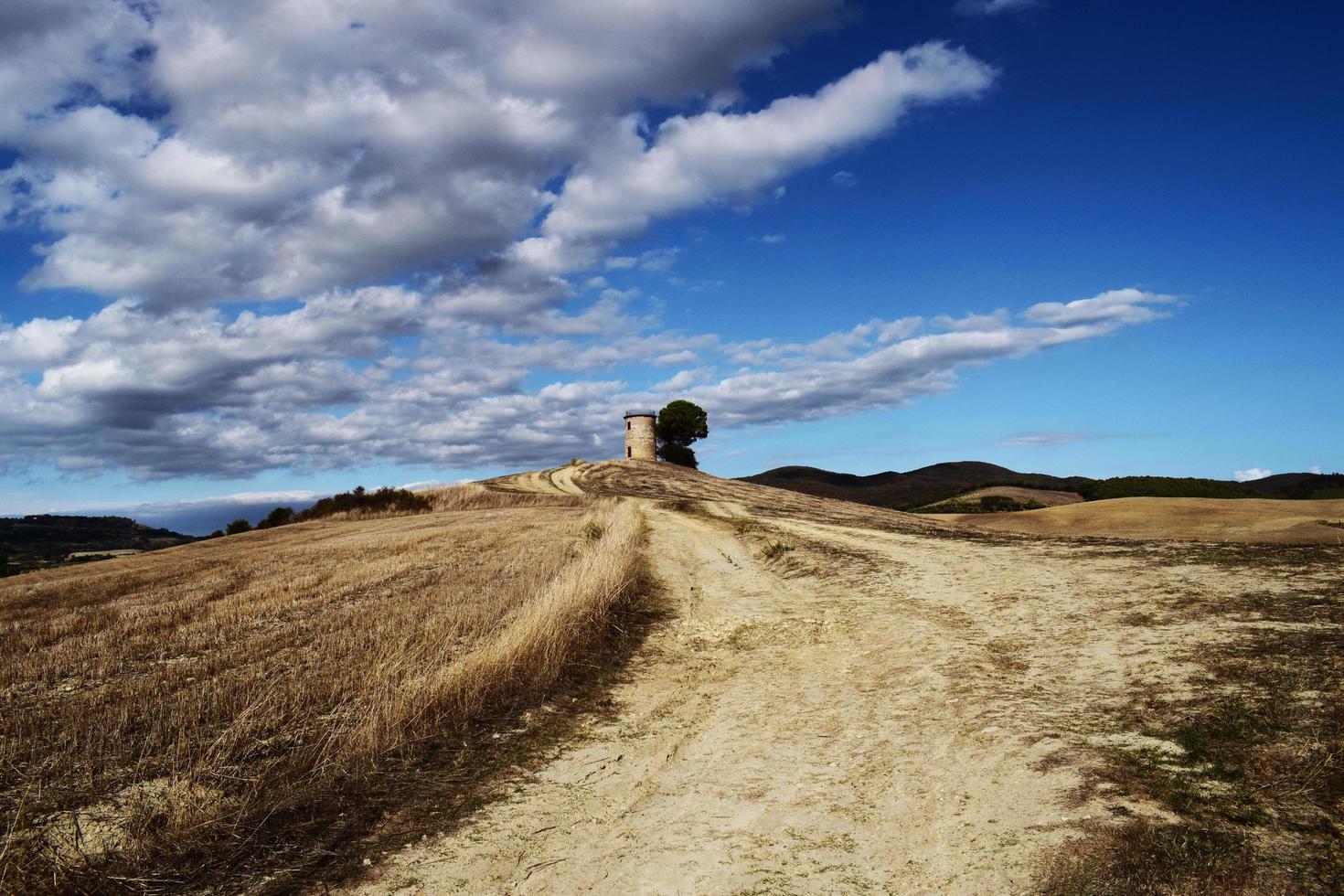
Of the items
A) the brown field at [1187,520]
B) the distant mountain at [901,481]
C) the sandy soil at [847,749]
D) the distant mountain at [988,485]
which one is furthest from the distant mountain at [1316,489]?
the sandy soil at [847,749]

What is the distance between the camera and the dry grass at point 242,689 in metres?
5.25

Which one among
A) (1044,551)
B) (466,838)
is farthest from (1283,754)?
(1044,551)

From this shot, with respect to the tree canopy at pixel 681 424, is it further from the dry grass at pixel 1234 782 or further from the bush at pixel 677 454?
the dry grass at pixel 1234 782

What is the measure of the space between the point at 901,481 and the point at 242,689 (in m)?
124

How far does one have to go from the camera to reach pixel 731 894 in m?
4.51

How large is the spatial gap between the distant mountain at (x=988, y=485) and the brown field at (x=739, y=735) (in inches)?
1775

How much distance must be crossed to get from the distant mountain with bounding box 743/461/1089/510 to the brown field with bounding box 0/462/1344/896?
80.3 m

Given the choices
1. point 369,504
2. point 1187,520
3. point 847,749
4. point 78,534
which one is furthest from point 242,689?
point 78,534

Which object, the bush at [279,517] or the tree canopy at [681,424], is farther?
the tree canopy at [681,424]

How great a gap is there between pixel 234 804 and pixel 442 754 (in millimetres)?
1836

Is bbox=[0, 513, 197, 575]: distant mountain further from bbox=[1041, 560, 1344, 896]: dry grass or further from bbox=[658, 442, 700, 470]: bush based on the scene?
bbox=[1041, 560, 1344, 896]: dry grass

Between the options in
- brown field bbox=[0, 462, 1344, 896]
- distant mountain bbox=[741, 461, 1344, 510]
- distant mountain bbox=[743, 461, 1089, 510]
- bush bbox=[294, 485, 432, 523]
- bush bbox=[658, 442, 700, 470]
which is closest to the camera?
brown field bbox=[0, 462, 1344, 896]

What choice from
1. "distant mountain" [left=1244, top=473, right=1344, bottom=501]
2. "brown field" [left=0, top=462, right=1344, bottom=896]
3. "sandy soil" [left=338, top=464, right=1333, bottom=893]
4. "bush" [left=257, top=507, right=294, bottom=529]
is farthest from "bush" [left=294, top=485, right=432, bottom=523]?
"distant mountain" [left=1244, top=473, right=1344, bottom=501]

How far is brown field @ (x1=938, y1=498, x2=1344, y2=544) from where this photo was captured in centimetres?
2639
